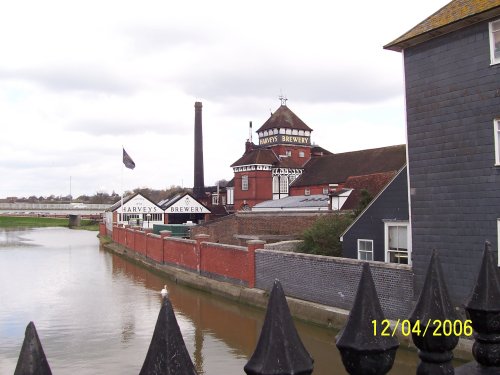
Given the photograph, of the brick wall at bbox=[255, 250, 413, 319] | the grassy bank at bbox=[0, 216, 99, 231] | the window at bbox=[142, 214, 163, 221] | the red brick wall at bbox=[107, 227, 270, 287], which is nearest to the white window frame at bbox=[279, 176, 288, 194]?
the window at bbox=[142, 214, 163, 221]

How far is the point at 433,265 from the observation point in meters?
2.29

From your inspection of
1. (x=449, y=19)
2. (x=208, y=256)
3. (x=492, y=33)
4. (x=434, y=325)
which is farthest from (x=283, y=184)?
(x=434, y=325)

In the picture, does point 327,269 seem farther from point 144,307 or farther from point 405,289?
point 144,307

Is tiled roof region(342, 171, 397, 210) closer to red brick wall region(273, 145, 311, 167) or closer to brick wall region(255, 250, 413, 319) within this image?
brick wall region(255, 250, 413, 319)

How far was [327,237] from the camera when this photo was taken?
2105 centimetres

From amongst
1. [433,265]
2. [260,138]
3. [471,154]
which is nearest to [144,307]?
[471,154]

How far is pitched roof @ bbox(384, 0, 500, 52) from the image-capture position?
1148 cm

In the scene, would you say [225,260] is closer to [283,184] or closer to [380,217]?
→ [380,217]

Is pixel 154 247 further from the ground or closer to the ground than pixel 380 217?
closer to the ground

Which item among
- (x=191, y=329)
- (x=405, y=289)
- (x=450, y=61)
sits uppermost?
(x=450, y=61)

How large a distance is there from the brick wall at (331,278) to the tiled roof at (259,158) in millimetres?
37043

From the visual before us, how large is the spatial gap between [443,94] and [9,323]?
644 inches

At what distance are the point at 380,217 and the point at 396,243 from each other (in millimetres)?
1060

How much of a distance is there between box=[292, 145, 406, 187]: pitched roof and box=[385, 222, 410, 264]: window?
89.4ft
